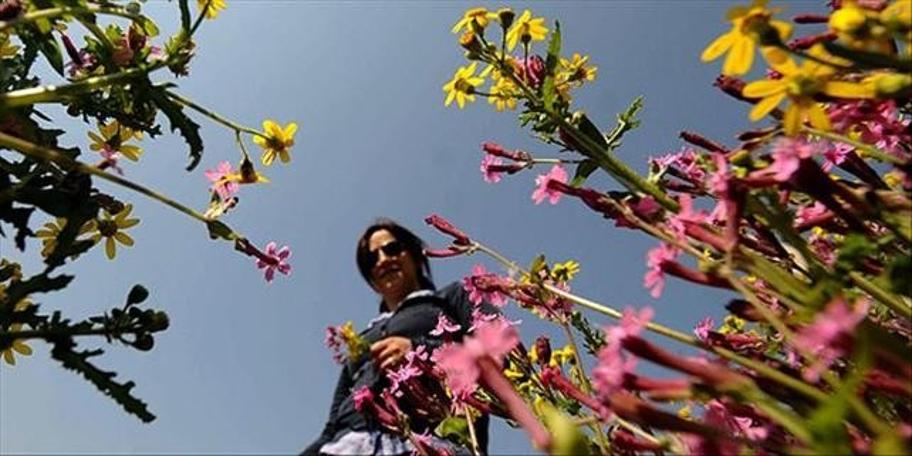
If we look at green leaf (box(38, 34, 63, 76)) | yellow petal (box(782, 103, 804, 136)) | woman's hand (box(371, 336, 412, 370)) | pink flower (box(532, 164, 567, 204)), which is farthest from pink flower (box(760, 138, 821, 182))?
woman's hand (box(371, 336, 412, 370))

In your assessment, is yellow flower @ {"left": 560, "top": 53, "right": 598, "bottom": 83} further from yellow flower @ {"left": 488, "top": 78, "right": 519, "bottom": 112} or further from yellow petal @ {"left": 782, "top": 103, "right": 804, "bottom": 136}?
Answer: yellow petal @ {"left": 782, "top": 103, "right": 804, "bottom": 136}

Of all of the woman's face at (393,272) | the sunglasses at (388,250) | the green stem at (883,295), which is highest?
the sunglasses at (388,250)

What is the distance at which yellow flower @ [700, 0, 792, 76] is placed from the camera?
1.91ft

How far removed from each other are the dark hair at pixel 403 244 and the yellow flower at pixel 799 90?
275 cm

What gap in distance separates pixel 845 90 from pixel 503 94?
0.83 metres

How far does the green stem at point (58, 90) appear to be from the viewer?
0.86 metres

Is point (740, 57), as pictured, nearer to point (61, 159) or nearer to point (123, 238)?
point (61, 159)

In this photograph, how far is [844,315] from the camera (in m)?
0.42

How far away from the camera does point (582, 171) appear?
3.64 ft

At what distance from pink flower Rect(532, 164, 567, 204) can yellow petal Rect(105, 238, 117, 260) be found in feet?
2.79

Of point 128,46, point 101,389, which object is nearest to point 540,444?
point 101,389

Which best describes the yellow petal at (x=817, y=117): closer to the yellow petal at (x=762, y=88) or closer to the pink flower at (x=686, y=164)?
the yellow petal at (x=762, y=88)

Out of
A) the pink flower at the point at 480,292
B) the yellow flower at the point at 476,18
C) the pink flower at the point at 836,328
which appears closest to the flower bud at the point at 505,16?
the yellow flower at the point at 476,18

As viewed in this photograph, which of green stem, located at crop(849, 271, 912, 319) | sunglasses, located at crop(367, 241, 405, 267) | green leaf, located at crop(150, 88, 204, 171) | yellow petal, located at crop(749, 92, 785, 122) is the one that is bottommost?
green stem, located at crop(849, 271, 912, 319)
